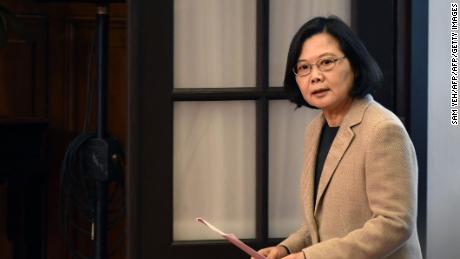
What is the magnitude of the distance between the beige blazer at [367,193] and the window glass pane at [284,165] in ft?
1.99

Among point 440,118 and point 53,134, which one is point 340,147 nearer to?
point 440,118

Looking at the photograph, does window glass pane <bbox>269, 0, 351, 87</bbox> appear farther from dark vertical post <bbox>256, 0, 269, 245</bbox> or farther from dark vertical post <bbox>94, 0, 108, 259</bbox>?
dark vertical post <bbox>94, 0, 108, 259</bbox>

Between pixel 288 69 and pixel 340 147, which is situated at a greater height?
pixel 288 69

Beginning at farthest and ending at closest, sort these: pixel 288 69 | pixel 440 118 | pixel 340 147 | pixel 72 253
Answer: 1. pixel 72 253
2. pixel 440 118
3. pixel 288 69
4. pixel 340 147

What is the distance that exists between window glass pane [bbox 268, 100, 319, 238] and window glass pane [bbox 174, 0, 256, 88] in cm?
13

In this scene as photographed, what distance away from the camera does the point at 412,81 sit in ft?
7.05

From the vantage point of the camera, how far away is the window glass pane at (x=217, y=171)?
2188 millimetres

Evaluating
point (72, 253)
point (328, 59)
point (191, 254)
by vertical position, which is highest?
point (328, 59)

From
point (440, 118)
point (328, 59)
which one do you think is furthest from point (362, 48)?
point (440, 118)

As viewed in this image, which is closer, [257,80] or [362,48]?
[362,48]

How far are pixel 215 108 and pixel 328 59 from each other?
706 millimetres

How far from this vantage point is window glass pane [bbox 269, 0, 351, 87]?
2193 mm

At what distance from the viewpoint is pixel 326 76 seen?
5.08 ft

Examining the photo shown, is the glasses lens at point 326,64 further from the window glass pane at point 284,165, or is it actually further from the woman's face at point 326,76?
the window glass pane at point 284,165
